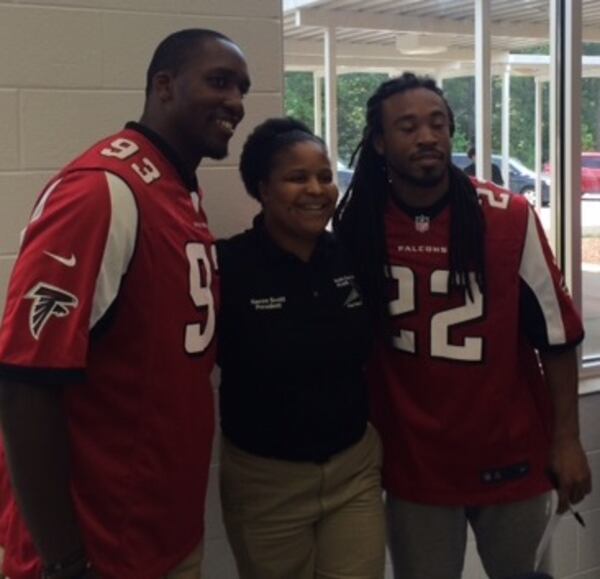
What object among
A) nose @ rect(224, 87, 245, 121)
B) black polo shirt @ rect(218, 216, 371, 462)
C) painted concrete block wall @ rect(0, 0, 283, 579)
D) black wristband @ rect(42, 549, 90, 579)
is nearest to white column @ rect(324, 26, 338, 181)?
painted concrete block wall @ rect(0, 0, 283, 579)

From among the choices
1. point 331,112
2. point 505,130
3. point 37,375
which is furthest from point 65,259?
point 505,130

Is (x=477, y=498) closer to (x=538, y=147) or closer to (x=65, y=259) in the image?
(x=65, y=259)

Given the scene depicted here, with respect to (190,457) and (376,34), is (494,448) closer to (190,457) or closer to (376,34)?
(190,457)

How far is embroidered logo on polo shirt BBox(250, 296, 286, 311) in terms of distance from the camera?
1.67 m

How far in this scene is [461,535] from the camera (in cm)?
188

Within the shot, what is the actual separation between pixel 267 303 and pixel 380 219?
356mm

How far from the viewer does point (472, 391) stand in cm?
180

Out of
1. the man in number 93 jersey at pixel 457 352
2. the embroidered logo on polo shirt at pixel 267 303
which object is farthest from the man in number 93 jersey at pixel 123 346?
the man in number 93 jersey at pixel 457 352

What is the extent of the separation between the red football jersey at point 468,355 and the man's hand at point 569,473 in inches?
1.3

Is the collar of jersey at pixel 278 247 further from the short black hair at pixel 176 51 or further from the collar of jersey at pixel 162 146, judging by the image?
the short black hair at pixel 176 51

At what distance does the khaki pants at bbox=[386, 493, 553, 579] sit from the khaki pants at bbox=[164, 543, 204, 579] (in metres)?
0.52

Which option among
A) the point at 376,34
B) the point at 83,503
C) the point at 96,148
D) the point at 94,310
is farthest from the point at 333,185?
the point at 376,34

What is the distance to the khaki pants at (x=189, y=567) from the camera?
A: 150 centimetres

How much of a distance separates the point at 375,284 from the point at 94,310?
72cm
